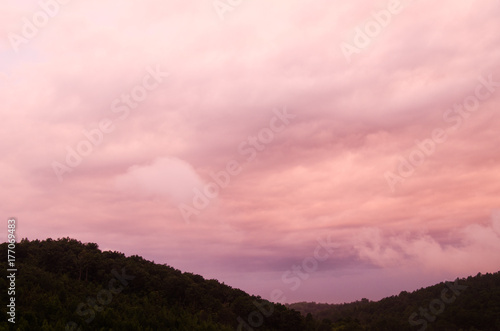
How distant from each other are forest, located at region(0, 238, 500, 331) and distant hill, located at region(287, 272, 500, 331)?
55 centimetres

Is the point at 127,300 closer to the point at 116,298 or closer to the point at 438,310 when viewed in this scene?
the point at 116,298

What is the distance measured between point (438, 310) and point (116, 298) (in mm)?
119461

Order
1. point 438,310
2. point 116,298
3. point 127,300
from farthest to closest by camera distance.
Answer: point 438,310
point 127,300
point 116,298

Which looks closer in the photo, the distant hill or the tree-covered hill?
the tree-covered hill

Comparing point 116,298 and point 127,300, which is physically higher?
point 116,298

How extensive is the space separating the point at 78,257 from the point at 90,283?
9911 mm

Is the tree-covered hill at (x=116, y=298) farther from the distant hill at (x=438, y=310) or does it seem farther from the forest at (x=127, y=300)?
the distant hill at (x=438, y=310)

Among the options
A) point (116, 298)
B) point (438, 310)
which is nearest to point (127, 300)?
point (116, 298)

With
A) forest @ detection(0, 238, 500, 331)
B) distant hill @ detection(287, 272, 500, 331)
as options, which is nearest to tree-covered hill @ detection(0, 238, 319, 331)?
forest @ detection(0, 238, 500, 331)

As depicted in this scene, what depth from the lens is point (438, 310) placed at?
149 meters

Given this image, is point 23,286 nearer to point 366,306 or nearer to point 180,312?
point 180,312

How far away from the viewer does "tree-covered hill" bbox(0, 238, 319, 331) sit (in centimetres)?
5803

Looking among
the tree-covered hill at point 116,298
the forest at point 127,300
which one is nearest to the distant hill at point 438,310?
the forest at point 127,300

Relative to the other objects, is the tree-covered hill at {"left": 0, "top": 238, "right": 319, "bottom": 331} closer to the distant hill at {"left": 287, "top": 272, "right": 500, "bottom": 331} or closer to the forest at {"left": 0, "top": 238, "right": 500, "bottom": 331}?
the forest at {"left": 0, "top": 238, "right": 500, "bottom": 331}
